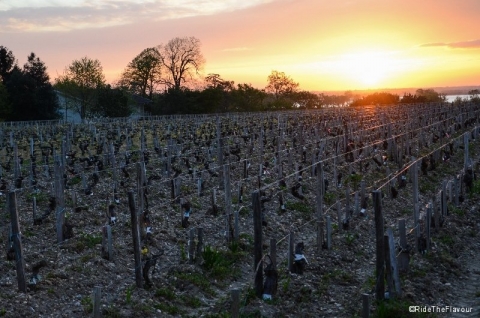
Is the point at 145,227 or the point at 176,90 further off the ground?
the point at 176,90

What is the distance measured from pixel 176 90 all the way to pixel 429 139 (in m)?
40.9

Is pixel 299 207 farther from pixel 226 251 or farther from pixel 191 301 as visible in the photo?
pixel 191 301

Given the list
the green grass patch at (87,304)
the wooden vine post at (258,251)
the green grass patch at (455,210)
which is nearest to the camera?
the green grass patch at (87,304)

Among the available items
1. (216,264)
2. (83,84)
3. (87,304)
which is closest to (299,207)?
(216,264)

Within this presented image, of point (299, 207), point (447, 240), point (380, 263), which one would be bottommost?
point (447, 240)

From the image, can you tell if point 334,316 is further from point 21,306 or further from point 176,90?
point 176,90

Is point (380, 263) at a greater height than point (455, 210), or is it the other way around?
point (380, 263)

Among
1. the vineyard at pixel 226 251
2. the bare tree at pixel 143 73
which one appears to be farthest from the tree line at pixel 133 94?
the vineyard at pixel 226 251

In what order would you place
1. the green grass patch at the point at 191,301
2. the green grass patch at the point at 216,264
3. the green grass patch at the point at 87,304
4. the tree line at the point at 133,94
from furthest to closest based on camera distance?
the tree line at the point at 133,94 < the green grass patch at the point at 216,264 < the green grass patch at the point at 191,301 < the green grass patch at the point at 87,304

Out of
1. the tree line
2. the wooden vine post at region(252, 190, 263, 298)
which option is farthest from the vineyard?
the tree line

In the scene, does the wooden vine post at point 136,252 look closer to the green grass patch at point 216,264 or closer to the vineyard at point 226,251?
the vineyard at point 226,251

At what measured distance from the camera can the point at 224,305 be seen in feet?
26.5

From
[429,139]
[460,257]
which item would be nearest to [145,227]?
[460,257]

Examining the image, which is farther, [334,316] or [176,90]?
[176,90]
